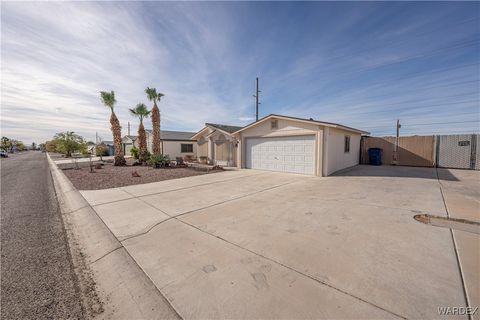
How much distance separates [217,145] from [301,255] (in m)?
15.5

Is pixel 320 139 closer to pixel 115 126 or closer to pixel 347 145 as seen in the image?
pixel 347 145

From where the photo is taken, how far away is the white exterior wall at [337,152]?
1103cm

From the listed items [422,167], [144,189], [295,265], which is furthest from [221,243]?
[422,167]

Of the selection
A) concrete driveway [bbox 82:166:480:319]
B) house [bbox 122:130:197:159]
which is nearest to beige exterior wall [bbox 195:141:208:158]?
house [bbox 122:130:197:159]

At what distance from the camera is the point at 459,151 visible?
517 inches

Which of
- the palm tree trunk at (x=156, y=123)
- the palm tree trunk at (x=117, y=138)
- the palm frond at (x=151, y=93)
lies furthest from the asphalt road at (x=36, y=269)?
the palm frond at (x=151, y=93)

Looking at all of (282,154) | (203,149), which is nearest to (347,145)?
(282,154)

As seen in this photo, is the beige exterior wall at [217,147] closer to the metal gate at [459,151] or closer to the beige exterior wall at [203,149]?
the beige exterior wall at [203,149]

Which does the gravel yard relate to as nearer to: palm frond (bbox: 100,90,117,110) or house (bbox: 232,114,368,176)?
house (bbox: 232,114,368,176)

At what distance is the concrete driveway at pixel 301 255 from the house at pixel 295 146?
5.22 metres

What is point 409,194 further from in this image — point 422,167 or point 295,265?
point 422,167

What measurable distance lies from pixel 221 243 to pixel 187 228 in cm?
104

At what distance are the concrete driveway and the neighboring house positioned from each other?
1065 cm

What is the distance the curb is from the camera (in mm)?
2148
